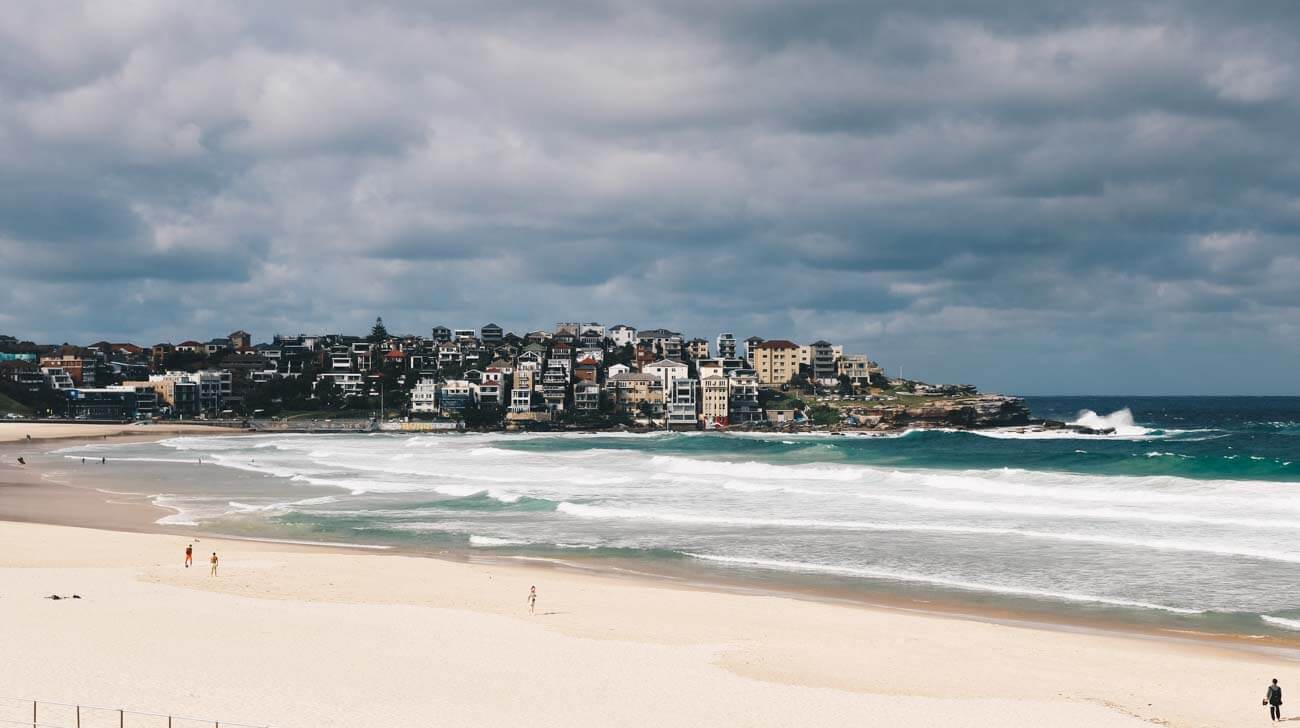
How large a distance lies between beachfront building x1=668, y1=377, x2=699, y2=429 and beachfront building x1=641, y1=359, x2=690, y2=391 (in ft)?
12.8

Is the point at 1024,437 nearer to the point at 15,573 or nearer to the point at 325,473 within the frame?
the point at 325,473

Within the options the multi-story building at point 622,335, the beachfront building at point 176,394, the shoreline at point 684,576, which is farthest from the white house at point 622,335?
the shoreline at point 684,576

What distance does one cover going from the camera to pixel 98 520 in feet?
115

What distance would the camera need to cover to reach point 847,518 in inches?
1420

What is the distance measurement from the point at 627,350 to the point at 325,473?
11048cm

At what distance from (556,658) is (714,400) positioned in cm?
11612

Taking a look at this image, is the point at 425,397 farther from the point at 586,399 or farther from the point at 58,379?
the point at 58,379

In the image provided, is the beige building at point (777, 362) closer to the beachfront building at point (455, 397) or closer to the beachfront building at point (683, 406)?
the beachfront building at point (683, 406)

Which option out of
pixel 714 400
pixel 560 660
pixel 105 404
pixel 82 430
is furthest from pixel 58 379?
pixel 560 660

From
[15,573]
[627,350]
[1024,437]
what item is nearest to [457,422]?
[627,350]

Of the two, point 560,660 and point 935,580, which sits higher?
point 560,660

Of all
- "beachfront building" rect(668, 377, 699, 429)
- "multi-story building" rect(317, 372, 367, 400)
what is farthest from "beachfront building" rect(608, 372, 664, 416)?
"multi-story building" rect(317, 372, 367, 400)

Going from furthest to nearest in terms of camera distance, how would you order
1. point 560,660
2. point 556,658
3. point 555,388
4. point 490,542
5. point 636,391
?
point 636,391 < point 555,388 < point 490,542 < point 556,658 < point 560,660

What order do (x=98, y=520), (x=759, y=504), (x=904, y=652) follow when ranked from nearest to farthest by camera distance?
1. (x=904, y=652)
2. (x=98, y=520)
3. (x=759, y=504)
